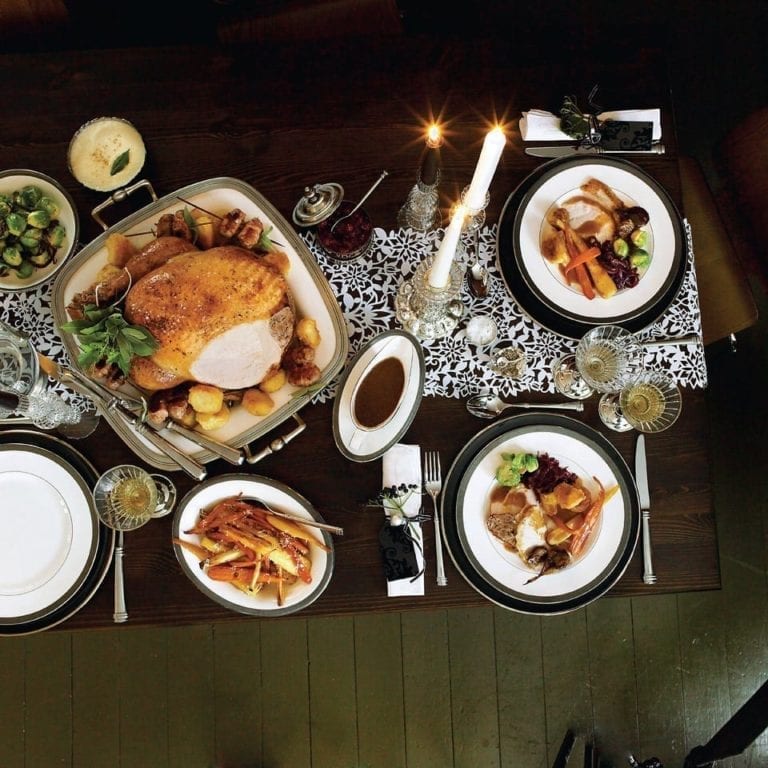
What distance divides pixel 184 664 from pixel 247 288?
2025mm

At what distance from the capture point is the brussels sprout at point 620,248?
5.82 feet

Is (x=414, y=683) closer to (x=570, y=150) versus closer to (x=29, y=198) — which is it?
(x=570, y=150)

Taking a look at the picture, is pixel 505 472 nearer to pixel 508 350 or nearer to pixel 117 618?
pixel 508 350

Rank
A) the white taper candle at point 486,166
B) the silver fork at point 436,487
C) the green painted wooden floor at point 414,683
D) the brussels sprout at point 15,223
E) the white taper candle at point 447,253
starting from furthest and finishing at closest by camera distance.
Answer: the green painted wooden floor at point 414,683 < the silver fork at point 436,487 < the brussels sprout at point 15,223 < the white taper candle at point 447,253 < the white taper candle at point 486,166

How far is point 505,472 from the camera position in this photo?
68.7 inches

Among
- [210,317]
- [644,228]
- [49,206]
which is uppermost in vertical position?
[49,206]

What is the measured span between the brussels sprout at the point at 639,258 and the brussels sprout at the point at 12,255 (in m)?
1.64

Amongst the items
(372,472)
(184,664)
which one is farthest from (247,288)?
(184,664)

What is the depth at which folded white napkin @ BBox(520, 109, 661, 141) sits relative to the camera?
1.86 meters

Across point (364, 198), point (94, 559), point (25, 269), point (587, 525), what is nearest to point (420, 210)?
point (364, 198)

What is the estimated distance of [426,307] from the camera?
5.69 ft

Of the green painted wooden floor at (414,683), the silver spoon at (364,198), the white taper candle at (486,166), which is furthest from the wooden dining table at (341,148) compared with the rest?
the green painted wooden floor at (414,683)

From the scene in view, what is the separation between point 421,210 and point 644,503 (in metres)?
1.02

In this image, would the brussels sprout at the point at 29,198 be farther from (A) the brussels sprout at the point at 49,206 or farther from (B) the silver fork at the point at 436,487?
(B) the silver fork at the point at 436,487
